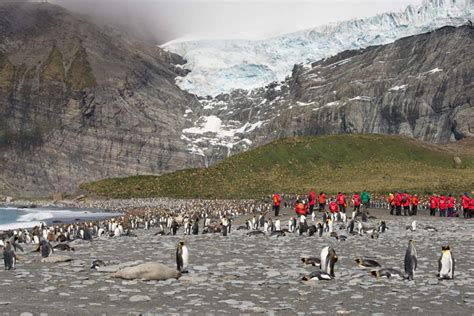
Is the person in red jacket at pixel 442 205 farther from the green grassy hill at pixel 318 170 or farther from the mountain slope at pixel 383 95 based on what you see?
the mountain slope at pixel 383 95

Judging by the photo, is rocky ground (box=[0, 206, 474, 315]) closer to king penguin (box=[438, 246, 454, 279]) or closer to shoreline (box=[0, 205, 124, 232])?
king penguin (box=[438, 246, 454, 279])


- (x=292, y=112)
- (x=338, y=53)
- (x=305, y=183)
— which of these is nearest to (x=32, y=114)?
(x=292, y=112)

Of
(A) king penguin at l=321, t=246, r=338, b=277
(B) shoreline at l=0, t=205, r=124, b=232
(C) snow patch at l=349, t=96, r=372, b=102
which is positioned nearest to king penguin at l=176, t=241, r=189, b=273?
(A) king penguin at l=321, t=246, r=338, b=277

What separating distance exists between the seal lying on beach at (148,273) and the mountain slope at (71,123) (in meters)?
162

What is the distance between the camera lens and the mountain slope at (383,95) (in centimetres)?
14188

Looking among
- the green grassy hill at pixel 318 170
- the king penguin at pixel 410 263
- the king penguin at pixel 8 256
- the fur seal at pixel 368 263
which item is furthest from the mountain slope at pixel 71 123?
the king penguin at pixel 410 263

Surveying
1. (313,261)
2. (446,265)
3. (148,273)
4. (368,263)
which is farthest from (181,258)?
(446,265)

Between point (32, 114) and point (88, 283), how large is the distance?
18033 cm

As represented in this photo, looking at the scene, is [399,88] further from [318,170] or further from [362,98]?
[318,170]

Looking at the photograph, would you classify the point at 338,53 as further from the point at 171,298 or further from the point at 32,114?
the point at 171,298

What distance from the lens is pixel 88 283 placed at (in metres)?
13.3

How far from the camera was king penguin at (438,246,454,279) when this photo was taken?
13.8 m

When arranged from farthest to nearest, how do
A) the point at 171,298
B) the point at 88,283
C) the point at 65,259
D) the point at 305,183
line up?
the point at 305,183
the point at 65,259
the point at 88,283
the point at 171,298

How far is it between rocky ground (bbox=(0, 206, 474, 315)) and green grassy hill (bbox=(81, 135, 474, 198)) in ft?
195
